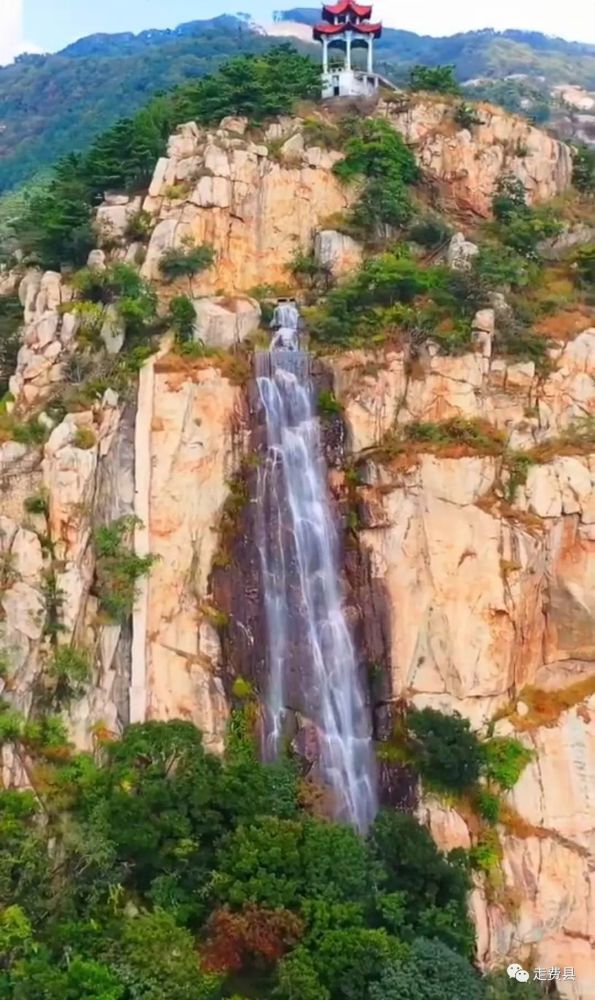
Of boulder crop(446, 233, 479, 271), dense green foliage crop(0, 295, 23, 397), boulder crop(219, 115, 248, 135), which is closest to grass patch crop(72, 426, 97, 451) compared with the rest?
dense green foliage crop(0, 295, 23, 397)

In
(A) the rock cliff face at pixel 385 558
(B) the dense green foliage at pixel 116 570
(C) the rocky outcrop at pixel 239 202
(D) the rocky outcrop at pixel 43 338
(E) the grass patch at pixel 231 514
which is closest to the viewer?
(A) the rock cliff face at pixel 385 558

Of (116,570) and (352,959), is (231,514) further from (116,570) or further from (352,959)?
(352,959)

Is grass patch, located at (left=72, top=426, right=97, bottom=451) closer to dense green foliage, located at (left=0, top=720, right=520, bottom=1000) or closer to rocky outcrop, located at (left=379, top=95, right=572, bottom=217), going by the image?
dense green foliage, located at (left=0, top=720, right=520, bottom=1000)

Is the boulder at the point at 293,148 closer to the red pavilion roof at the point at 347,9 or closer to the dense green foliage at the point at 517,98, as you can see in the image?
the red pavilion roof at the point at 347,9

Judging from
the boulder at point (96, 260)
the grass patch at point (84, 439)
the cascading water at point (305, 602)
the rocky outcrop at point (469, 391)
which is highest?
the boulder at point (96, 260)

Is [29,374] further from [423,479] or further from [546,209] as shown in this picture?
[546,209]

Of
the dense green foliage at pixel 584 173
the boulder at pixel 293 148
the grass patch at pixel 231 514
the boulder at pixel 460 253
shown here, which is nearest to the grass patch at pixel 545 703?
the grass patch at pixel 231 514

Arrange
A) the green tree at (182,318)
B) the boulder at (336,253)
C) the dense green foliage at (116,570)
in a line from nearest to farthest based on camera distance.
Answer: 1. the dense green foliage at (116,570)
2. the green tree at (182,318)
3. the boulder at (336,253)
